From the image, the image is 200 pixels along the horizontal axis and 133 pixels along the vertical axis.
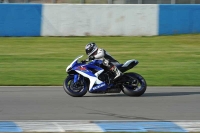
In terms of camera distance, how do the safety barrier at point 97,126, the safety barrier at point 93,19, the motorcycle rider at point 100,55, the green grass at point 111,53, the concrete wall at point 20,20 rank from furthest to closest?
the safety barrier at point 93,19, the concrete wall at point 20,20, the green grass at point 111,53, the motorcycle rider at point 100,55, the safety barrier at point 97,126

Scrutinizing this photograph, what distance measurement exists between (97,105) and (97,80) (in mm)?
1049

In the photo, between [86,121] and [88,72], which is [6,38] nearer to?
[88,72]

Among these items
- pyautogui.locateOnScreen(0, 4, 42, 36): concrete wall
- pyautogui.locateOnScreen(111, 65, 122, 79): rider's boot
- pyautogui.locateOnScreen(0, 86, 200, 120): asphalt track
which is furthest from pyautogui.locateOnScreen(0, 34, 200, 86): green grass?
pyautogui.locateOnScreen(111, 65, 122, 79): rider's boot

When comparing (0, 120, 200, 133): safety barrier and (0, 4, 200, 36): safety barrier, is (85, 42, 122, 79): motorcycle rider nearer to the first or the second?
(0, 120, 200, 133): safety barrier

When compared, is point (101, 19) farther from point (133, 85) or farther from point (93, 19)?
point (133, 85)

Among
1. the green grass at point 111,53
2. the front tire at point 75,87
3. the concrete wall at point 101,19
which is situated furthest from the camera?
the concrete wall at point 101,19

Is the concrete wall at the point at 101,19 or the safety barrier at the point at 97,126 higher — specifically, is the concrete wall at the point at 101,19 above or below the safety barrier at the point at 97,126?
above

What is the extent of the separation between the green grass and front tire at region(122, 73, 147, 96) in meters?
2.35

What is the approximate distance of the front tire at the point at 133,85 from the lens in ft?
38.8

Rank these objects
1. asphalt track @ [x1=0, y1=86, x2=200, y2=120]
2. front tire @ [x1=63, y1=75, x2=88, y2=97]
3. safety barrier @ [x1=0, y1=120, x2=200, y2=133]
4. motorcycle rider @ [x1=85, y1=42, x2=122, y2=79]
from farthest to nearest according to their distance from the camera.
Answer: front tire @ [x1=63, y1=75, x2=88, y2=97], motorcycle rider @ [x1=85, y1=42, x2=122, y2=79], asphalt track @ [x1=0, y1=86, x2=200, y2=120], safety barrier @ [x1=0, y1=120, x2=200, y2=133]

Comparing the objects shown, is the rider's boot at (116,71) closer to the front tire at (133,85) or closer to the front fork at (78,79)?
the front tire at (133,85)

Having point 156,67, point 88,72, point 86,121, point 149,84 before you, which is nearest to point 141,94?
point 88,72

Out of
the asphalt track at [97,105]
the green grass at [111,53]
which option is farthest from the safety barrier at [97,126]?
the green grass at [111,53]

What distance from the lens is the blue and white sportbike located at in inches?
460
